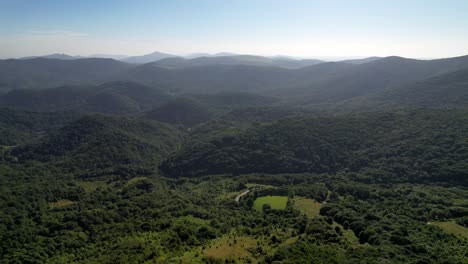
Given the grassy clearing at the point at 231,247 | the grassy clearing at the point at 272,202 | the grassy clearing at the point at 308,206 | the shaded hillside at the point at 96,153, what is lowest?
the shaded hillside at the point at 96,153

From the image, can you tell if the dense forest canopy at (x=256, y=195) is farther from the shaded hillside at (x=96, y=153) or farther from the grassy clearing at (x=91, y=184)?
the grassy clearing at (x=91, y=184)

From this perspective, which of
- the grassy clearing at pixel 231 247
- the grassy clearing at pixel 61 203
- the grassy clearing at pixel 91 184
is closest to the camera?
the grassy clearing at pixel 231 247

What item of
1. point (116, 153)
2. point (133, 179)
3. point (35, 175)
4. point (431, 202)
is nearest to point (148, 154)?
point (116, 153)

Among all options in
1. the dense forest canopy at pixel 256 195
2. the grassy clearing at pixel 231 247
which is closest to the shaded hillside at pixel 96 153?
the dense forest canopy at pixel 256 195

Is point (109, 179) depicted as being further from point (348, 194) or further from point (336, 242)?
point (336, 242)

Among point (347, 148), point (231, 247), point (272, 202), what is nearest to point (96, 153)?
point (272, 202)

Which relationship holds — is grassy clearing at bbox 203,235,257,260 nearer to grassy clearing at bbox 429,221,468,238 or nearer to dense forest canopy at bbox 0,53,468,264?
dense forest canopy at bbox 0,53,468,264

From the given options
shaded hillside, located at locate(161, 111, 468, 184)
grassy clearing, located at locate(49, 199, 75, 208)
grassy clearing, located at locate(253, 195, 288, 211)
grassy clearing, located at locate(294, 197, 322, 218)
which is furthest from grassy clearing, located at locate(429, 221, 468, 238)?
grassy clearing, located at locate(49, 199, 75, 208)
